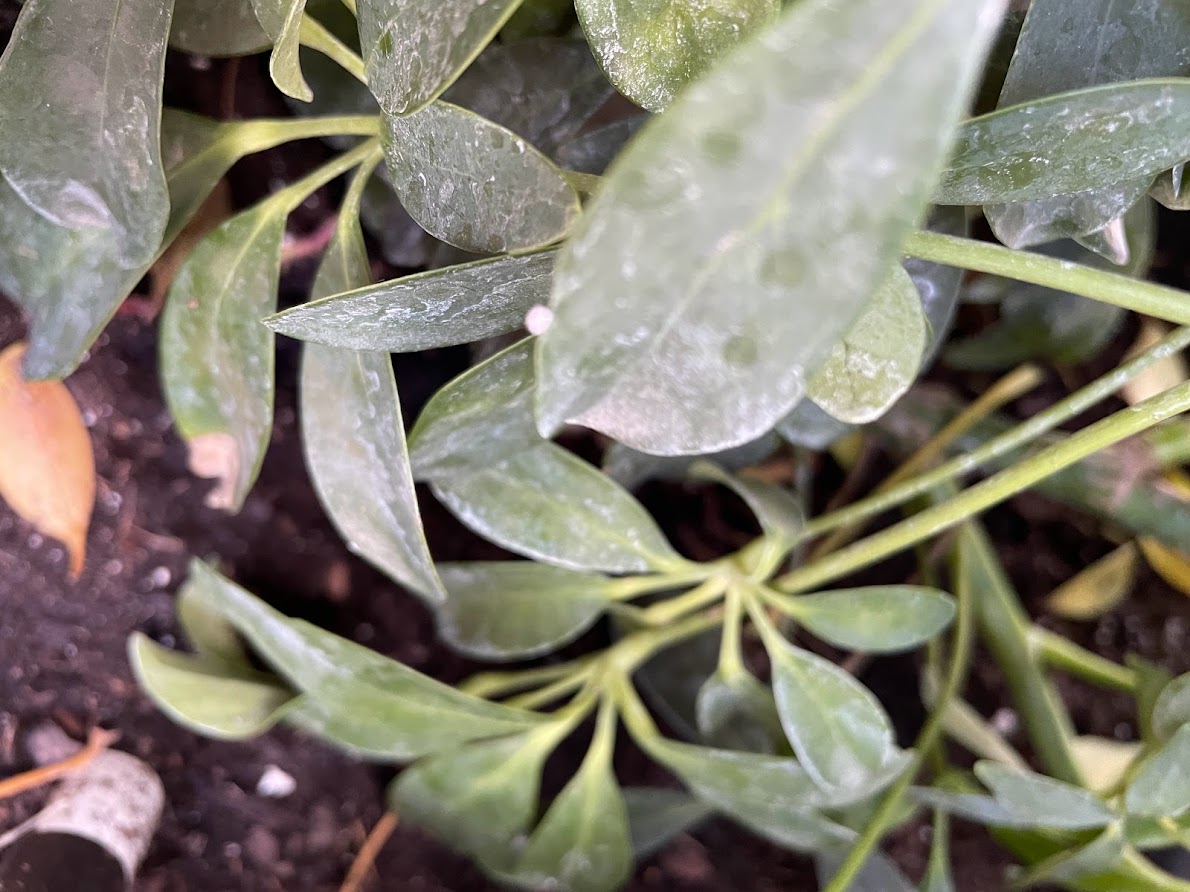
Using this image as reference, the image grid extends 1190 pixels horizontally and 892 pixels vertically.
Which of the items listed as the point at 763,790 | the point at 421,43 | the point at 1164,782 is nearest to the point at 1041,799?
the point at 1164,782

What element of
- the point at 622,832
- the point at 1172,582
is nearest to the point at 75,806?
the point at 622,832

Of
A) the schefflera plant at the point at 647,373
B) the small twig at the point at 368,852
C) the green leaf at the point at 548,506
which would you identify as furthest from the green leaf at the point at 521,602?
the small twig at the point at 368,852

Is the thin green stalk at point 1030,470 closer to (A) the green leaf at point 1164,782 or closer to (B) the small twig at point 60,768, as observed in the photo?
(A) the green leaf at point 1164,782

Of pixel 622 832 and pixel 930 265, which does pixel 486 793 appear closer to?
pixel 622 832

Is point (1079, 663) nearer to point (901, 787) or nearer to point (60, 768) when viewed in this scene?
point (901, 787)

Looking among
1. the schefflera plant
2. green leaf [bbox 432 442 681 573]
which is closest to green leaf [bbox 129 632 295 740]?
the schefflera plant

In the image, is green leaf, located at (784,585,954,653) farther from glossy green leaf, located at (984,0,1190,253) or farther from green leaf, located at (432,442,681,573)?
glossy green leaf, located at (984,0,1190,253)
